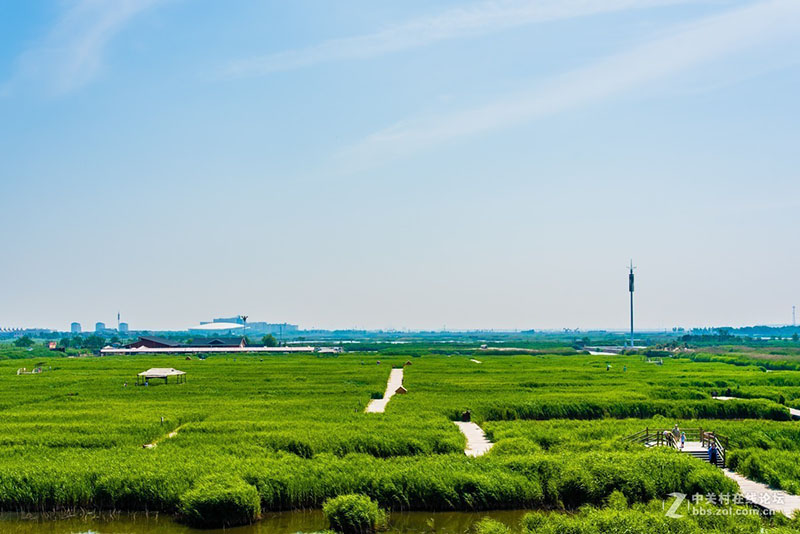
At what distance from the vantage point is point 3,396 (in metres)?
49.6

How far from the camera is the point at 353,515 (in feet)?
65.6

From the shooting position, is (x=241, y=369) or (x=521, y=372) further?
(x=241, y=369)

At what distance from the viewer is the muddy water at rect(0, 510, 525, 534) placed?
67.6 feet

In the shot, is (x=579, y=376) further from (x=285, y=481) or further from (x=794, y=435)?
(x=285, y=481)

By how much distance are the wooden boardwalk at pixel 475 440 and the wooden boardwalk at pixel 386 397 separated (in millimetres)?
7577

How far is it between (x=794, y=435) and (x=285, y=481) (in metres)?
26.4

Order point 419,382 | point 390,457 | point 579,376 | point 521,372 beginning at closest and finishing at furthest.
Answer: point 390,457
point 419,382
point 579,376
point 521,372

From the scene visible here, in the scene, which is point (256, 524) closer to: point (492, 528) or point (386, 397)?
point (492, 528)

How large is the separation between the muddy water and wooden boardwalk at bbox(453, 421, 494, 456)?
6.60 meters

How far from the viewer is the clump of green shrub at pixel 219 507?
67.9 feet

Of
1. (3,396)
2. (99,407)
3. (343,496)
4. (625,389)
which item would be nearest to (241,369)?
(3,396)
